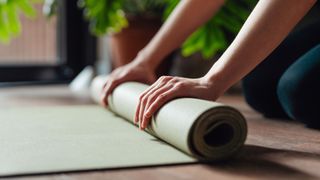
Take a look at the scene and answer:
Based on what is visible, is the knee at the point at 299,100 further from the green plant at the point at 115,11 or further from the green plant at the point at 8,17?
the green plant at the point at 8,17

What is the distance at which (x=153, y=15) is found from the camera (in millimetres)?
2605

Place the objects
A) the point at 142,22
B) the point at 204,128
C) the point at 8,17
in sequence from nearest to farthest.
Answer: the point at 204,128, the point at 8,17, the point at 142,22

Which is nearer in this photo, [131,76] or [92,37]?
[131,76]

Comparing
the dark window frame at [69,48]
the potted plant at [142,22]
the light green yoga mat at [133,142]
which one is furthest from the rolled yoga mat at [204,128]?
the dark window frame at [69,48]

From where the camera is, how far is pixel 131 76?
5.05 feet

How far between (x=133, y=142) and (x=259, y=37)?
34cm

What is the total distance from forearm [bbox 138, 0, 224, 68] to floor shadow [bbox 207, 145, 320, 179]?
53 cm

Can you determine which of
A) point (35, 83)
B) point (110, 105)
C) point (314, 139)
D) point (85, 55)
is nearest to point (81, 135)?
point (110, 105)

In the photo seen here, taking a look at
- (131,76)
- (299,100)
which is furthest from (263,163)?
(131,76)

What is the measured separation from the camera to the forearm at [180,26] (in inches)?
60.9

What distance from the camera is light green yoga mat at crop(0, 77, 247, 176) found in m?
0.97

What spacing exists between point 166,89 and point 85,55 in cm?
204

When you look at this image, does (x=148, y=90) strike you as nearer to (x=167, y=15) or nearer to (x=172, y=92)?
(x=172, y=92)

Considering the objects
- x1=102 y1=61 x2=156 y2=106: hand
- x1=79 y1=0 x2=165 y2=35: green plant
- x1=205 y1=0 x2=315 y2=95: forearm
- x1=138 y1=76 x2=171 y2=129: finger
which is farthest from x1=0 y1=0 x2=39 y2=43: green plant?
x1=205 y1=0 x2=315 y2=95: forearm
